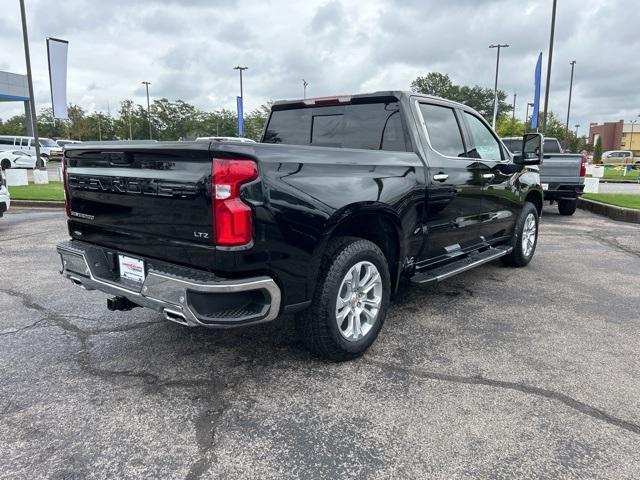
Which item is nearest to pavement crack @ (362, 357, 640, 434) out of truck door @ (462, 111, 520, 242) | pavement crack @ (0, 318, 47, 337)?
truck door @ (462, 111, 520, 242)

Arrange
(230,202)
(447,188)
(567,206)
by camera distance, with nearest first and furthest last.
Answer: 1. (230,202)
2. (447,188)
3. (567,206)

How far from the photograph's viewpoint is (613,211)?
36.1 ft

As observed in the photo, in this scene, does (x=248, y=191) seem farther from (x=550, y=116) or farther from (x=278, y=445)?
(x=550, y=116)

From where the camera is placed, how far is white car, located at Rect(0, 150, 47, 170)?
24297 millimetres

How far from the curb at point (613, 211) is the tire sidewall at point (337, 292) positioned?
30.1 ft

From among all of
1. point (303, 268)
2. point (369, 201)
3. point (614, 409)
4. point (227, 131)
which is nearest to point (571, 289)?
point (614, 409)

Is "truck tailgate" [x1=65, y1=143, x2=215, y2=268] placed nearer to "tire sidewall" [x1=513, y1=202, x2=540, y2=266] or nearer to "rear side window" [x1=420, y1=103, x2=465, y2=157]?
"rear side window" [x1=420, y1=103, x2=465, y2=157]

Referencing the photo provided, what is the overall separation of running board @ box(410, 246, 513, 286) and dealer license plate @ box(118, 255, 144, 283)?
210cm

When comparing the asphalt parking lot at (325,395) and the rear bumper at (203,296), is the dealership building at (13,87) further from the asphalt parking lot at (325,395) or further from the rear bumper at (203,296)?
the rear bumper at (203,296)

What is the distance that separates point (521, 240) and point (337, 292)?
370cm

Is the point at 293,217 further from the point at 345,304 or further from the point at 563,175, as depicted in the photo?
the point at 563,175

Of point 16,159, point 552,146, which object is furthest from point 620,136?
point 16,159

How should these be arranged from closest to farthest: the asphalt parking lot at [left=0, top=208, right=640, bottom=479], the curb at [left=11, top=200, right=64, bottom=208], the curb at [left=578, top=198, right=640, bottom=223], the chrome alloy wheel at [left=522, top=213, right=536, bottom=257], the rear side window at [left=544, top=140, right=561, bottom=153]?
the asphalt parking lot at [left=0, top=208, right=640, bottom=479]
the chrome alloy wheel at [left=522, top=213, right=536, bottom=257]
the curb at [left=578, top=198, right=640, bottom=223]
the curb at [left=11, top=200, right=64, bottom=208]
the rear side window at [left=544, top=140, right=561, bottom=153]

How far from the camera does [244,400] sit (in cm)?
286
